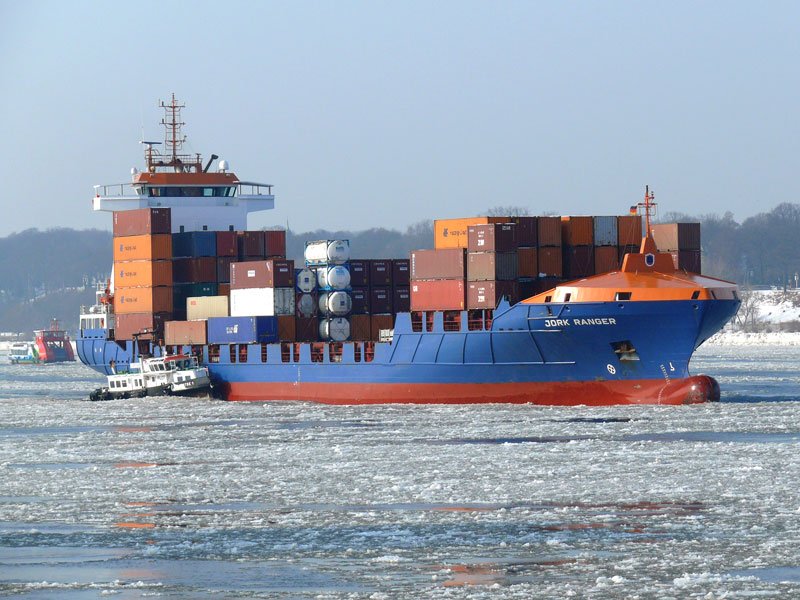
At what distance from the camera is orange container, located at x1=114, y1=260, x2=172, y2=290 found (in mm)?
56875

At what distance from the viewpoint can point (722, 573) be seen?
654 inches

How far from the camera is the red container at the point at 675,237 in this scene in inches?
1864

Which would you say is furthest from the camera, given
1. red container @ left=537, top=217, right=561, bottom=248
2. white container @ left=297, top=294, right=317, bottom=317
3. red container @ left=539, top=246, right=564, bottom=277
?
white container @ left=297, top=294, right=317, bottom=317

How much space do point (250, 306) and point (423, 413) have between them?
41.8ft

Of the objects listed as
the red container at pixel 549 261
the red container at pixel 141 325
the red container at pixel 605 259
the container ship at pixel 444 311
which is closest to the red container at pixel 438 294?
the container ship at pixel 444 311

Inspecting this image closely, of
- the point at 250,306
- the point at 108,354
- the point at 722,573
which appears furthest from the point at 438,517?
the point at 108,354

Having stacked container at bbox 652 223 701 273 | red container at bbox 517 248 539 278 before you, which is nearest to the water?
red container at bbox 517 248 539 278

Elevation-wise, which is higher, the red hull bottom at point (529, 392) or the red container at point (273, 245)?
the red container at point (273, 245)

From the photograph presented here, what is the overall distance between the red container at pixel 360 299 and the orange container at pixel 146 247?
8535 millimetres

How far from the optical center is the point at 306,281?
52.3 m

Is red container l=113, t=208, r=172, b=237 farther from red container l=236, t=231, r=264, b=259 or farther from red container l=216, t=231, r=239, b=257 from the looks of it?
red container l=236, t=231, r=264, b=259

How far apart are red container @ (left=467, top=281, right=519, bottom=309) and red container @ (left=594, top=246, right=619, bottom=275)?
11.9 ft

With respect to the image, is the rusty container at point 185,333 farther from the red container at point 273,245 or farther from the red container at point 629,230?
the red container at point 629,230

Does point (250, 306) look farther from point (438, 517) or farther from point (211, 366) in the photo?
point (438, 517)
